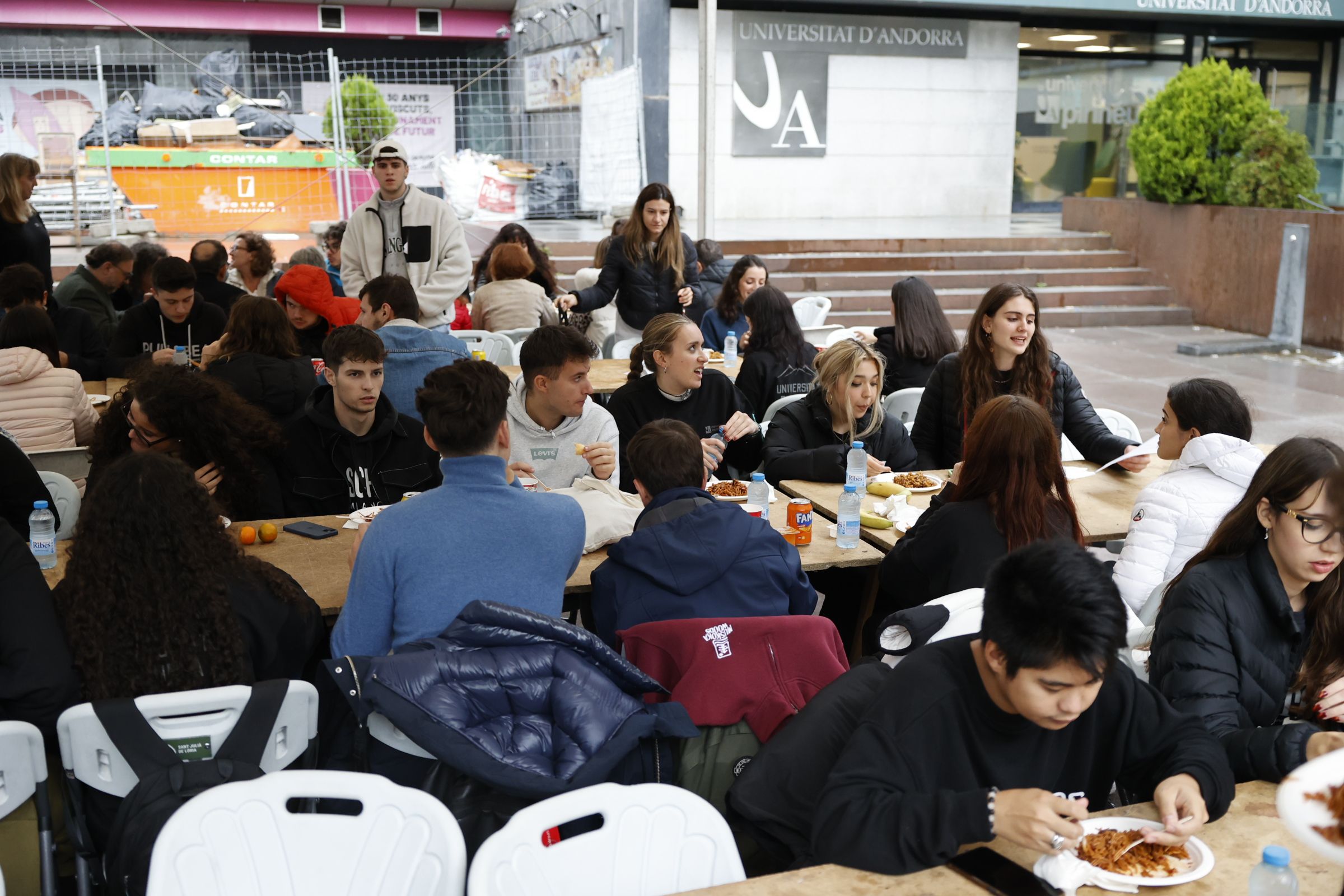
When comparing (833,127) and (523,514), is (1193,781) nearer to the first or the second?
(523,514)

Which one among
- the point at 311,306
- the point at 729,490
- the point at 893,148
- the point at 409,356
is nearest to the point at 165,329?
the point at 311,306

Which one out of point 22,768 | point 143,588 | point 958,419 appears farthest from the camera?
point 958,419

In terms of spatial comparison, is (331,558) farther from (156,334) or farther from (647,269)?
(647,269)

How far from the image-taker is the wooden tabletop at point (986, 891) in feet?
6.50

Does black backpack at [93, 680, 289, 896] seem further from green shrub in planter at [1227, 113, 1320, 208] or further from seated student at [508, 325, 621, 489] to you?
green shrub in planter at [1227, 113, 1320, 208]

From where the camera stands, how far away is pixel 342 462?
14.9 feet

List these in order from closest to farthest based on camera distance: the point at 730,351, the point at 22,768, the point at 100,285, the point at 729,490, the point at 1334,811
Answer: the point at 1334,811 → the point at 22,768 → the point at 729,490 → the point at 730,351 → the point at 100,285

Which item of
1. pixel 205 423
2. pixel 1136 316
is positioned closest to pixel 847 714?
pixel 205 423

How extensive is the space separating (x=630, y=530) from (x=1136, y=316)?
11.6 m

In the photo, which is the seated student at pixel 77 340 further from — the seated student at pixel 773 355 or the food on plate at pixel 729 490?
the food on plate at pixel 729 490

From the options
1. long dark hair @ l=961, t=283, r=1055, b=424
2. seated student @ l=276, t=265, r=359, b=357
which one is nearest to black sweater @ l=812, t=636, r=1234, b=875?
long dark hair @ l=961, t=283, r=1055, b=424

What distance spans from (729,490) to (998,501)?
4.83 feet

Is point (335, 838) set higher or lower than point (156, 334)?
lower

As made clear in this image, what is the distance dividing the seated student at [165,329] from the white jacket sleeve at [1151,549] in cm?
522
